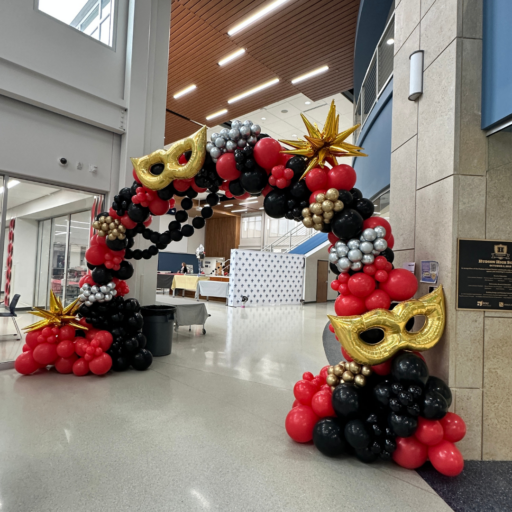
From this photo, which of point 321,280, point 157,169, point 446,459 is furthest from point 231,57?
point 321,280

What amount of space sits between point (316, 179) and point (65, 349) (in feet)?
11.3

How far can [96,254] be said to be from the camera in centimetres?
419

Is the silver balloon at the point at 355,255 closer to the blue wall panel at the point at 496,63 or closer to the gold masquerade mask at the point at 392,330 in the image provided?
the gold masquerade mask at the point at 392,330

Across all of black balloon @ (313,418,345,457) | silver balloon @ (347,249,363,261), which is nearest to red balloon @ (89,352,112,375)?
black balloon @ (313,418,345,457)

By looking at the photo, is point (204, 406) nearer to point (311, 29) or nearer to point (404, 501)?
point (404, 501)

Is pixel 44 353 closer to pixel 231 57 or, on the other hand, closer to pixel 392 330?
pixel 392 330

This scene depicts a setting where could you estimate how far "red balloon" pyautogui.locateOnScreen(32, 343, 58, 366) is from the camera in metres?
3.91

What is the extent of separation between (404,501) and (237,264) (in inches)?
374

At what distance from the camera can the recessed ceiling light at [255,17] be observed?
5.92 m

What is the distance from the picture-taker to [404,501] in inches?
77.8

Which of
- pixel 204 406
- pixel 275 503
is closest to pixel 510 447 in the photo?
pixel 275 503

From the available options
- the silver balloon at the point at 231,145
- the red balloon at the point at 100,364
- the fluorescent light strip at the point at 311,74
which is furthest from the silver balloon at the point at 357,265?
the fluorescent light strip at the point at 311,74

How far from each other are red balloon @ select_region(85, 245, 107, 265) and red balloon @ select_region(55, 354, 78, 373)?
1.16 metres

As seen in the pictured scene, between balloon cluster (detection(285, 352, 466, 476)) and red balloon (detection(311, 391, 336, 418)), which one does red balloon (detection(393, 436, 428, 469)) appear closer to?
balloon cluster (detection(285, 352, 466, 476))
